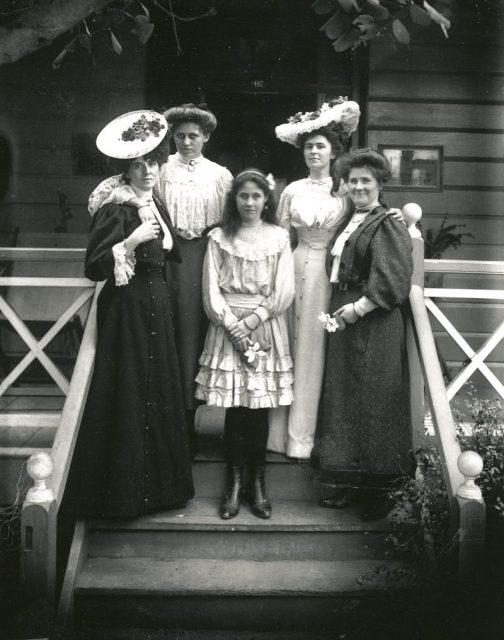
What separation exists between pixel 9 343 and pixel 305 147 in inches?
154

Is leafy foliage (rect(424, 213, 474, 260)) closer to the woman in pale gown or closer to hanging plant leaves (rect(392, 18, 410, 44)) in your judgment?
the woman in pale gown

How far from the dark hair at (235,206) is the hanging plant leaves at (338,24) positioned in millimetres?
1169

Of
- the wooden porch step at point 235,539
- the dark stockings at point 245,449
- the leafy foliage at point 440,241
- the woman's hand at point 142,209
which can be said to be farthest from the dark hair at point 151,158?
the leafy foliage at point 440,241

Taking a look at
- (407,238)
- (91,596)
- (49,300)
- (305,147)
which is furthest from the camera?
(49,300)

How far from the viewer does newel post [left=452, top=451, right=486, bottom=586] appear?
10.3ft

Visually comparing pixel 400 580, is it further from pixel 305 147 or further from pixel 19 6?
pixel 19 6

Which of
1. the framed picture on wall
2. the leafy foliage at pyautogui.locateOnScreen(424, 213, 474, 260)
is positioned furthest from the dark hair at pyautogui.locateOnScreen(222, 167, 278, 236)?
the framed picture on wall

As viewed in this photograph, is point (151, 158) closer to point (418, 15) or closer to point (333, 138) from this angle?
point (333, 138)

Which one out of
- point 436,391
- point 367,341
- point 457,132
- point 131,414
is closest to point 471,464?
point 436,391

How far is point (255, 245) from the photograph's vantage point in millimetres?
3742

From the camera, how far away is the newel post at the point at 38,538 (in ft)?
10.3

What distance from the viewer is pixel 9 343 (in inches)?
261

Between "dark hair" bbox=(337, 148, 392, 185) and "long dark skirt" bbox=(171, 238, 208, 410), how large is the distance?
87 centimetres

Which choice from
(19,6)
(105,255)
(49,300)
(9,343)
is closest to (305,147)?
(105,255)
